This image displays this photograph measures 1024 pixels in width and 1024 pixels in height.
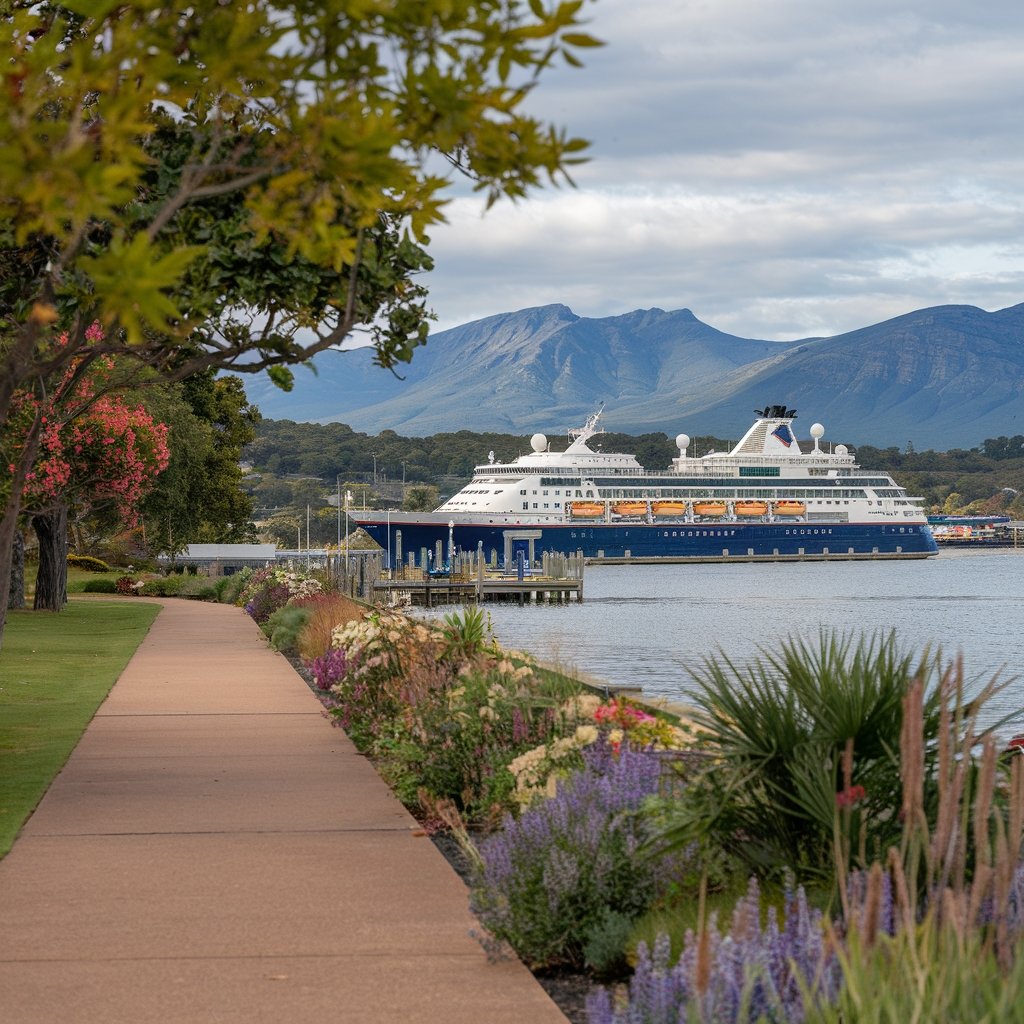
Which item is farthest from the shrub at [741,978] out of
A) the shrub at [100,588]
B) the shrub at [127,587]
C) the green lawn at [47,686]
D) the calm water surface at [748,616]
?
the shrub at [100,588]

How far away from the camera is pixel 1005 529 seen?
627 feet

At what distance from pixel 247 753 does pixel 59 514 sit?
22.9 metres

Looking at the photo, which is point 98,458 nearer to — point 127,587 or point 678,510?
point 127,587

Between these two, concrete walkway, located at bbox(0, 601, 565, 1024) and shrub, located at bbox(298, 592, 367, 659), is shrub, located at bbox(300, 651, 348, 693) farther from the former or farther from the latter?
concrete walkway, located at bbox(0, 601, 565, 1024)

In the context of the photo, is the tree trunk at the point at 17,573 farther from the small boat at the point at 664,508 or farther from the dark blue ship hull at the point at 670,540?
the small boat at the point at 664,508

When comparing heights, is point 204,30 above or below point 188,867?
above

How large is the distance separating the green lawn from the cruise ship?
67.7m

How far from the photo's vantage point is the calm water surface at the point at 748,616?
3675cm

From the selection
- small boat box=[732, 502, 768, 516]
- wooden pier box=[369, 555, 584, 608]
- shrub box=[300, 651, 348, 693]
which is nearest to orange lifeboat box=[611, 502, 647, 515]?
small boat box=[732, 502, 768, 516]

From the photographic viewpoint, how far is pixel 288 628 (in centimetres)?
2406

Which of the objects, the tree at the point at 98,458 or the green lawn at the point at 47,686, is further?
the tree at the point at 98,458

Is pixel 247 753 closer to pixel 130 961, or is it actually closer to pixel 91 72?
pixel 130 961

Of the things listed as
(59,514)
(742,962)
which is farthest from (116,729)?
(59,514)

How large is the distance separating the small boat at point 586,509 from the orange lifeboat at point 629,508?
1.43 m
